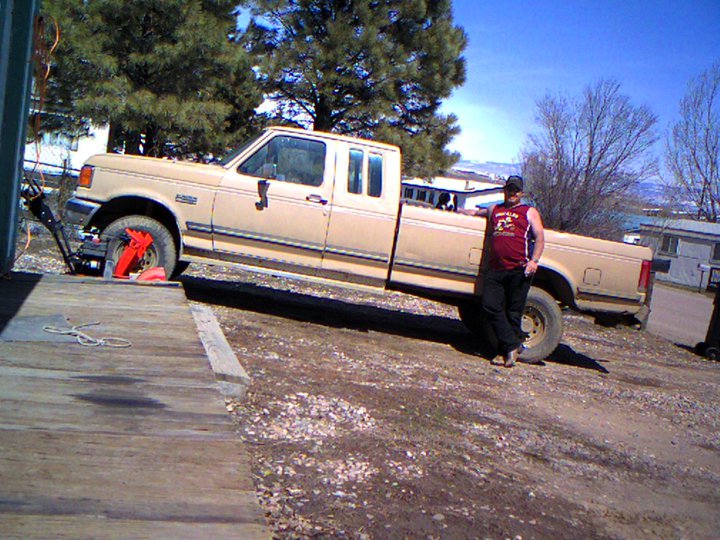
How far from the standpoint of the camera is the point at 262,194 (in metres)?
8.67

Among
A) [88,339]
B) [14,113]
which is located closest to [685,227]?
[14,113]

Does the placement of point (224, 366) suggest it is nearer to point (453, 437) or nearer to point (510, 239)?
point (453, 437)

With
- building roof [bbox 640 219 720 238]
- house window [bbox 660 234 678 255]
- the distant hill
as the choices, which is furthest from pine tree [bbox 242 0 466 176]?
house window [bbox 660 234 678 255]

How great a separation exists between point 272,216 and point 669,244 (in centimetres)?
4718

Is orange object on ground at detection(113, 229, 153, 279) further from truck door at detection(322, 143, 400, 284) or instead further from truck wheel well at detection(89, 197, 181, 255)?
truck door at detection(322, 143, 400, 284)

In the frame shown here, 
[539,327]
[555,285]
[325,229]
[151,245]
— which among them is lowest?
[539,327]

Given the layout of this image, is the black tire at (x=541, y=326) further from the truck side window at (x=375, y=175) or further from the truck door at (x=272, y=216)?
the truck door at (x=272, y=216)

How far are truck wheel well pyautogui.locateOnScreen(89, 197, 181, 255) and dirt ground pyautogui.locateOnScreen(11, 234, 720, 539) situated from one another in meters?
1.03

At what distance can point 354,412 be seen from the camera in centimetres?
568

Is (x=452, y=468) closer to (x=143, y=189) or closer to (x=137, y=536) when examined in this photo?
(x=137, y=536)

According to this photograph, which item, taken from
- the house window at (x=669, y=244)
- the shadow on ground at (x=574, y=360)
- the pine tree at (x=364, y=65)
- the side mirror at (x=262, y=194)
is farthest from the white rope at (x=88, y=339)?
the house window at (x=669, y=244)

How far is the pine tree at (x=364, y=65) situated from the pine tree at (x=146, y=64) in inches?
95.1

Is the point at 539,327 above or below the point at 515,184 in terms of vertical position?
below

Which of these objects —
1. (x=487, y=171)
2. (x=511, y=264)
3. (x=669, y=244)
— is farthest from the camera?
(x=487, y=171)
